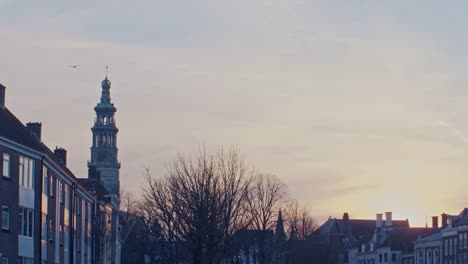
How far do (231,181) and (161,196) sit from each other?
20.3 ft

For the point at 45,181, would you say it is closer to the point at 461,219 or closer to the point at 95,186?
the point at 95,186

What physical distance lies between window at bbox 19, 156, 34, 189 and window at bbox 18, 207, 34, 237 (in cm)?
137

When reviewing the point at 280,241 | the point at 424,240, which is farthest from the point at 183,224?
the point at 424,240

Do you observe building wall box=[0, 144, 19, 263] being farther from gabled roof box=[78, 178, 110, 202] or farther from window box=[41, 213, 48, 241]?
gabled roof box=[78, 178, 110, 202]

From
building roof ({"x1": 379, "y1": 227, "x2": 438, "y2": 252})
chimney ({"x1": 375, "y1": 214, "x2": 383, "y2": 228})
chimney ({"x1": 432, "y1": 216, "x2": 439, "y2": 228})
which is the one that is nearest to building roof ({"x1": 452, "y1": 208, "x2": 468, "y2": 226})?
building roof ({"x1": 379, "y1": 227, "x2": 438, "y2": 252})

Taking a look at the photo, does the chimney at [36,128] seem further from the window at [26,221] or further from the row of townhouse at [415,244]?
the row of townhouse at [415,244]

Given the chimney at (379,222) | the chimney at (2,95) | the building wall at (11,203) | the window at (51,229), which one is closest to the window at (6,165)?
the building wall at (11,203)

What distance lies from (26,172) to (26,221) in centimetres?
275

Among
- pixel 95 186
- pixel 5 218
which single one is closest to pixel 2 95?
pixel 5 218

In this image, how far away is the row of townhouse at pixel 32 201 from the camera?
2267 inches

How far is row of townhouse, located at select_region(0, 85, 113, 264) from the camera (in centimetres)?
5759

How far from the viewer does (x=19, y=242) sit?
196 feet

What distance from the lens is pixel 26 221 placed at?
61.8 m

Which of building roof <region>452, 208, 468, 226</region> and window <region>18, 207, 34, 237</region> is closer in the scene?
window <region>18, 207, 34, 237</region>
